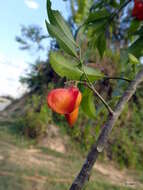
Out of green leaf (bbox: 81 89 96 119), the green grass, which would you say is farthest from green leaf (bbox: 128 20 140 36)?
the green grass

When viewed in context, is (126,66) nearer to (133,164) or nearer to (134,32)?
(134,32)

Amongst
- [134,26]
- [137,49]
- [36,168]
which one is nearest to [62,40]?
[137,49]

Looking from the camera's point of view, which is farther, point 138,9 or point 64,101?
point 138,9

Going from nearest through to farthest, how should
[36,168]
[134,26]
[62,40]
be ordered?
[62,40] < [134,26] < [36,168]

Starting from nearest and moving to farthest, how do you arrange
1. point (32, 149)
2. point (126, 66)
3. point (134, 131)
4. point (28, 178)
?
point (126, 66)
point (28, 178)
point (32, 149)
point (134, 131)

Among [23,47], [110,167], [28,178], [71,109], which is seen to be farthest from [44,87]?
[71,109]

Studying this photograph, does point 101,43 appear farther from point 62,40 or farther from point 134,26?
point 62,40

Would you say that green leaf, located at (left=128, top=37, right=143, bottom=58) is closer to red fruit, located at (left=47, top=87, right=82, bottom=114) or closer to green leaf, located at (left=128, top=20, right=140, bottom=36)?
green leaf, located at (left=128, top=20, right=140, bottom=36)
